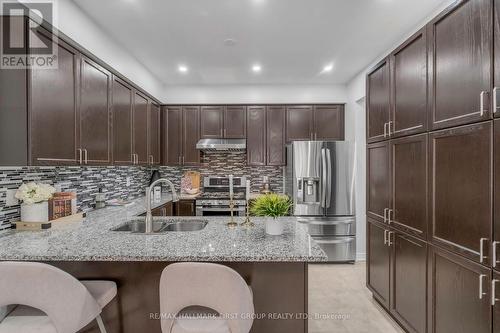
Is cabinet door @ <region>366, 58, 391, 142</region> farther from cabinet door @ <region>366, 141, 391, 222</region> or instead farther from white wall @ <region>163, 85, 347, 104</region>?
white wall @ <region>163, 85, 347, 104</region>

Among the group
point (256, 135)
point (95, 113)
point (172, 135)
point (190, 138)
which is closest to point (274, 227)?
point (95, 113)

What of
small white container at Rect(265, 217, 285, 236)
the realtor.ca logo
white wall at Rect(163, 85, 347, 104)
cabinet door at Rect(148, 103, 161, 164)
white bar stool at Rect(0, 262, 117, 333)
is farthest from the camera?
white wall at Rect(163, 85, 347, 104)

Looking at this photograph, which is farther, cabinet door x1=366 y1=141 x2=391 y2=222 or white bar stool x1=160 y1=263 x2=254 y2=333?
cabinet door x1=366 y1=141 x2=391 y2=222

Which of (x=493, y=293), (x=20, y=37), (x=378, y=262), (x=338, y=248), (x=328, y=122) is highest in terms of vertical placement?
(x=20, y=37)

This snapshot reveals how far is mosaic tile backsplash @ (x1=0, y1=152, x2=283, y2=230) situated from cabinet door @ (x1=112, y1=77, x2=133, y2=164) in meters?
0.40

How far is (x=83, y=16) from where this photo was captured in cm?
247

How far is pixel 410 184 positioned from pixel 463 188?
0.55 meters

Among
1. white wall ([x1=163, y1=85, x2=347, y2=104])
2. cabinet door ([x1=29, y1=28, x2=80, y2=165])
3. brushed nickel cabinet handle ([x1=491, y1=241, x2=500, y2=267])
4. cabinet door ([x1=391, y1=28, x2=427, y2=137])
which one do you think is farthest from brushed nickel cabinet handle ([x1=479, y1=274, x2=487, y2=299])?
white wall ([x1=163, y1=85, x2=347, y2=104])

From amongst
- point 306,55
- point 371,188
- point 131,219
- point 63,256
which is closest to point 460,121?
point 371,188

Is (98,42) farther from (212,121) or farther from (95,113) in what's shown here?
(212,121)

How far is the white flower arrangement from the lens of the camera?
2029 millimetres

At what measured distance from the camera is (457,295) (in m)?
1.65

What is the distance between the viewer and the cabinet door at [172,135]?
453 cm

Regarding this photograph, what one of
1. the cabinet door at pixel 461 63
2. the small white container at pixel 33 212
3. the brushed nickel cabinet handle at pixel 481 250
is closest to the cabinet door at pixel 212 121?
the small white container at pixel 33 212
